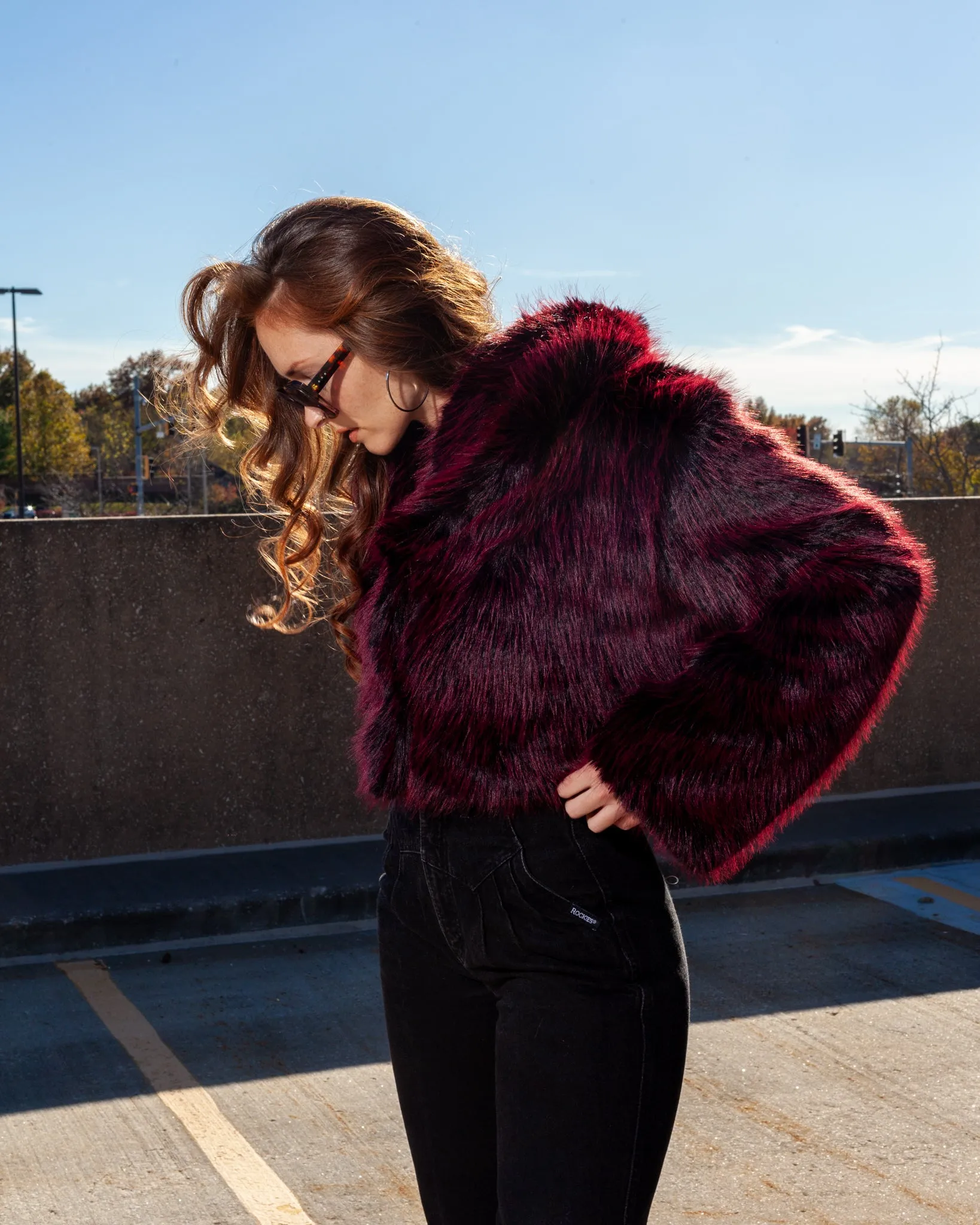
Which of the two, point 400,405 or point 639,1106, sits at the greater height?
point 400,405

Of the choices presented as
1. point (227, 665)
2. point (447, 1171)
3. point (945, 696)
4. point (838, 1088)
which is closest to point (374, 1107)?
point (838, 1088)

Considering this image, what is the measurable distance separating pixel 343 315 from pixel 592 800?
2.61ft

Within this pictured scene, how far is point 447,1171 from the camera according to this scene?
1818 millimetres

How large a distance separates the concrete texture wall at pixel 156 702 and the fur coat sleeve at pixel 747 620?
451cm

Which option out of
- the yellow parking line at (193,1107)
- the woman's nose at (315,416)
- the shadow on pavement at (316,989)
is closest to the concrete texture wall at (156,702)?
the shadow on pavement at (316,989)

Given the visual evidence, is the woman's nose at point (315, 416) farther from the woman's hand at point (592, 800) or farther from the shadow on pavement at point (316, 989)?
the shadow on pavement at point (316, 989)

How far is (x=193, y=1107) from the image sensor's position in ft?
12.6

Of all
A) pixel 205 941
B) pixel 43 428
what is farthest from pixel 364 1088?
pixel 43 428

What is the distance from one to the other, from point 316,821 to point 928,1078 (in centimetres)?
322

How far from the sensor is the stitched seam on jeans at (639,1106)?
1.64 meters

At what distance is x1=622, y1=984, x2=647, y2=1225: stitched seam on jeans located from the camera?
5.38ft

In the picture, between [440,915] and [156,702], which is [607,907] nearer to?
[440,915]

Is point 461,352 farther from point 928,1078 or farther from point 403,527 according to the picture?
point 928,1078

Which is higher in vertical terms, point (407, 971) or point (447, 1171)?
point (407, 971)
